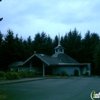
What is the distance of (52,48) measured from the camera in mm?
70062

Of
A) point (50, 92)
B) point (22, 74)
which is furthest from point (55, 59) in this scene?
point (50, 92)

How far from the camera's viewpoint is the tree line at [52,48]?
191 feet

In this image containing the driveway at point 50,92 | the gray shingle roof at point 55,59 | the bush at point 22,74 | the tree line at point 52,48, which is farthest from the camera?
the tree line at point 52,48

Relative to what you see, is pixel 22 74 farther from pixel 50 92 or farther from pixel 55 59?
pixel 50 92

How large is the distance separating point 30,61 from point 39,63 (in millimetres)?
2436

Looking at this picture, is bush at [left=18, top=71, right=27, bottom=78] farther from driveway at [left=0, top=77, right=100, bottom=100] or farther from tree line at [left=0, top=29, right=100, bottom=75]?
tree line at [left=0, top=29, right=100, bottom=75]

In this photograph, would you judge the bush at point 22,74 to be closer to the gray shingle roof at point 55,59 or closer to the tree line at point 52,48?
the gray shingle roof at point 55,59

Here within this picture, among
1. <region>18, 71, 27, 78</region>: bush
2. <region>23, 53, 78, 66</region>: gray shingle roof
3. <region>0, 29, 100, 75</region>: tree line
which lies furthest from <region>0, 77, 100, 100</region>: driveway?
<region>0, 29, 100, 75</region>: tree line

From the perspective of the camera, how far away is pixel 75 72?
50.7 meters

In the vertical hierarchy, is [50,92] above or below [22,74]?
below

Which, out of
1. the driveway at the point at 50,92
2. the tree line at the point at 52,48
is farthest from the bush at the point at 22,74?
the tree line at the point at 52,48

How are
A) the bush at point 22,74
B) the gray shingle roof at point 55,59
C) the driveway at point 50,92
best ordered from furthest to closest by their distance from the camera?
1. the gray shingle roof at point 55,59
2. the bush at point 22,74
3. the driveway at point 50,92

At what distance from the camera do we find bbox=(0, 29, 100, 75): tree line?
58.3 meters

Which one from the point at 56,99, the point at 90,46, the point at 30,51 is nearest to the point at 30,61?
the point at 30,51
